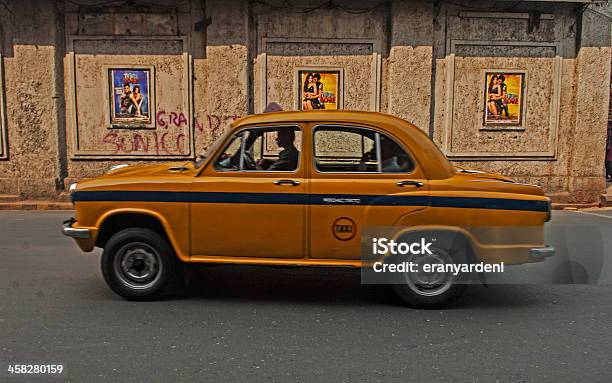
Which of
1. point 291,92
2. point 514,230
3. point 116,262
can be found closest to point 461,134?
point 291,92

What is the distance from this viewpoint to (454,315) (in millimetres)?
4289

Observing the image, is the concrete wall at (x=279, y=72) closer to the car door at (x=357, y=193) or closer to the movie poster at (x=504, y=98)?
the movie poster at (x=504, y=98)

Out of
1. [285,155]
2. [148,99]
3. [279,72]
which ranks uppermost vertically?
[279,72]

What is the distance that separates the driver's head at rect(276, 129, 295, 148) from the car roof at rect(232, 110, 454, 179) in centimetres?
10

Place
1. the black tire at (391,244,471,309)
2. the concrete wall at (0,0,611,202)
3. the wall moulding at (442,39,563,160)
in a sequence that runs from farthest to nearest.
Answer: the wall moulding at (442,39,563,160)
the concrete wall at (0,0,611,202)
the black tire at (391,244,471,309)

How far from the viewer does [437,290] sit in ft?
14.4

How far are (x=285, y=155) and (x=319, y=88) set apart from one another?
21.5ft

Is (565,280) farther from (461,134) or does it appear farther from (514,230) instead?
(461,134)

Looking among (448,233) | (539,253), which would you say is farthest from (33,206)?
(539,253)

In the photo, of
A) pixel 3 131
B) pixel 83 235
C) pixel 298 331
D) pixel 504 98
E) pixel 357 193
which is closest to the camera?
pixel 298 331

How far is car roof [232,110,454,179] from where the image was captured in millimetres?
4340

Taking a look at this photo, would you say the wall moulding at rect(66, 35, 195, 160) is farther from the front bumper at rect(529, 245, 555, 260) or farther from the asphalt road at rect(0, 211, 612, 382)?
the front bumper at rect(529, 245, 555, 260)

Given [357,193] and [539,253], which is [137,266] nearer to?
[357,193]

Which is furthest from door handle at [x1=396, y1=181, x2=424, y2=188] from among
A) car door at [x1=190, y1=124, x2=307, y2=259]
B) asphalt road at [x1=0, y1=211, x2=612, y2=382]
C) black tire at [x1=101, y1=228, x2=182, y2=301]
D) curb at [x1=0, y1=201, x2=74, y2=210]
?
curb at [x1=0, y1=201, x2=74, y2=210]
